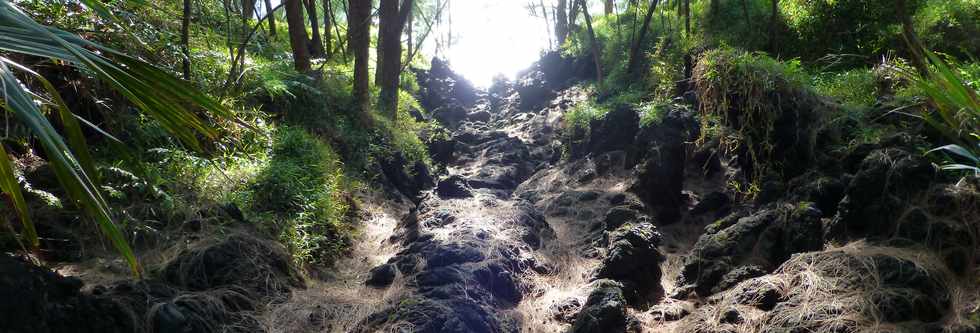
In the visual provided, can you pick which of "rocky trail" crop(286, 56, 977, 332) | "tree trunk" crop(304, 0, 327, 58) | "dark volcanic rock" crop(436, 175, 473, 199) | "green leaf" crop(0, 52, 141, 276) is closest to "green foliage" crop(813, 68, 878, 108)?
A: "rocky trail" crop(286, 56, 977, 332)

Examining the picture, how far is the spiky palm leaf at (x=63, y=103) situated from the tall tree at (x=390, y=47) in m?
7.87

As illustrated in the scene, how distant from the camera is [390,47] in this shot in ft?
33.0

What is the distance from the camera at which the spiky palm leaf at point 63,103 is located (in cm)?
135

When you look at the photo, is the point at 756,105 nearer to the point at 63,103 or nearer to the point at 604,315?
the point at 604,315

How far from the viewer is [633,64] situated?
10.1 m

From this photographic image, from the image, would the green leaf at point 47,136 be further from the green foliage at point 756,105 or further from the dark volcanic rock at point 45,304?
the green foliage at point 756,105

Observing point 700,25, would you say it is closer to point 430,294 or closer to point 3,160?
point 430,294

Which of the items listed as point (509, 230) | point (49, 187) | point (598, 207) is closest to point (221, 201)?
point (49, 187)

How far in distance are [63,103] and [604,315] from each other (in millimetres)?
2910

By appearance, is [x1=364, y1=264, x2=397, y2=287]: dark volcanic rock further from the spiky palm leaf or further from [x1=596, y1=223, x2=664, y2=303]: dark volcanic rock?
the spiky palm leaf

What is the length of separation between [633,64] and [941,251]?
715 cm

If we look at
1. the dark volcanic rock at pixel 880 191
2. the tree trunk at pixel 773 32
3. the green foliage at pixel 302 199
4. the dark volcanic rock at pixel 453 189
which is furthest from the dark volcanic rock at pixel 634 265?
the tree trunk at pixel 773 32

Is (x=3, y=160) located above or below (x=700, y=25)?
below

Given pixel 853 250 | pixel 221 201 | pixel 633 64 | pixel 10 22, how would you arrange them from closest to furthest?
pixel 10 22
pixel 853 250
pixel 221 201
pixel 633 64
